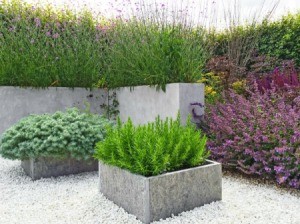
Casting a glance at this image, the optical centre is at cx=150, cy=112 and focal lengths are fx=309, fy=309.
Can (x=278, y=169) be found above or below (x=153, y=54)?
below

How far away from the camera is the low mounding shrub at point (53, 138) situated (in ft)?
11.4

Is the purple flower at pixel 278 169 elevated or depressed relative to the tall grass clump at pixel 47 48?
depressed

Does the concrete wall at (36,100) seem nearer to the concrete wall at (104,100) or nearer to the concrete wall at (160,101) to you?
the concrete wall at (104,100)

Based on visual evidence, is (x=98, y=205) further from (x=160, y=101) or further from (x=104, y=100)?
(x=104, y=100)

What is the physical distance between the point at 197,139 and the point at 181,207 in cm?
61

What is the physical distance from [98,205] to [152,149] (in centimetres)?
77

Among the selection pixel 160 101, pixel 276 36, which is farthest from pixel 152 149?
pixel 276 36

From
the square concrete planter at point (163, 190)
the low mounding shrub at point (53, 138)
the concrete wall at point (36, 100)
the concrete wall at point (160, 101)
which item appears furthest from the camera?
the concrete wall at point (36, 100)

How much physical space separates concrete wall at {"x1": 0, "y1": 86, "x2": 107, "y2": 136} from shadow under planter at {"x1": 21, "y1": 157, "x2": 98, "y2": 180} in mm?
1688

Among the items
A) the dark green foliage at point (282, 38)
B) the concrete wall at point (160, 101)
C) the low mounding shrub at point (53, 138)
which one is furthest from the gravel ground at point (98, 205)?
the dark green foliage at point (282, 38)

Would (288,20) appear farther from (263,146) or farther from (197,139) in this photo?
(197,139)

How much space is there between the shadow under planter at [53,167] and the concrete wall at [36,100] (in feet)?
5.54

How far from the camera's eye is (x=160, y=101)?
4477 millimetres

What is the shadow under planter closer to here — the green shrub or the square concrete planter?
the square concrete planter
